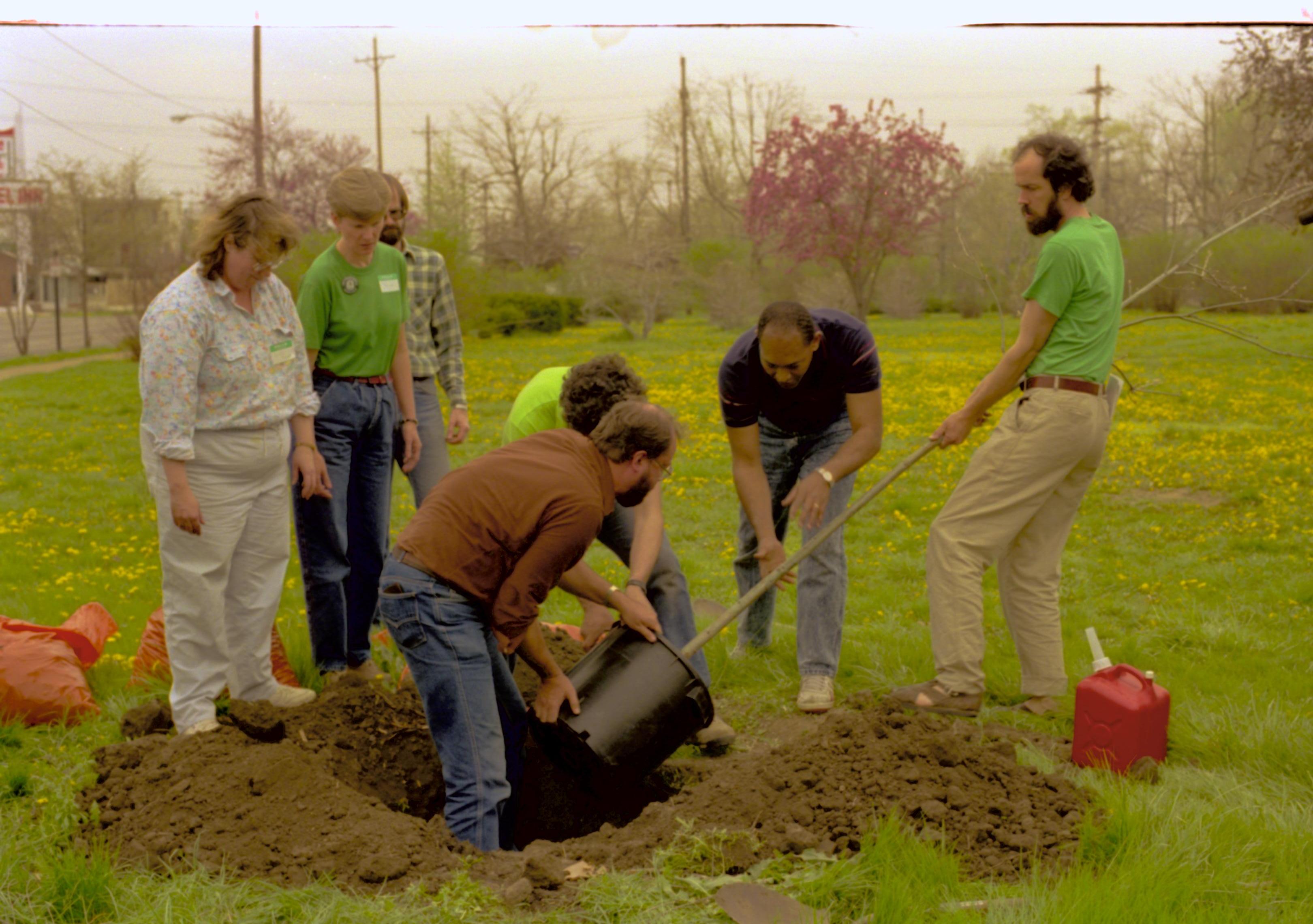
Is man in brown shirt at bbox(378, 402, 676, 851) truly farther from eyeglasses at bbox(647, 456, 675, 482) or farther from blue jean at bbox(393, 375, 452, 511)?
blue jean at bbox(393, 375, 452, 511)

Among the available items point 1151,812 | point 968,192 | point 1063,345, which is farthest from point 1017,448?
point 968,192

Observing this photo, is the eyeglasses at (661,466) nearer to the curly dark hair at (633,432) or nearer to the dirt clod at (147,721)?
the curly dark hair at (633,432)

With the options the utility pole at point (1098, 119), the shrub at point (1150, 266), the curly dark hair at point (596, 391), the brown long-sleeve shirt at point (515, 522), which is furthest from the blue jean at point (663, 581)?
the shrub at point (1150, 266)

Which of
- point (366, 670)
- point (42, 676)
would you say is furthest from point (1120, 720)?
point (42, 676)

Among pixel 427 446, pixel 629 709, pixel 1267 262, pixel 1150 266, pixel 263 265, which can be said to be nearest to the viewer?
pixel 629 709

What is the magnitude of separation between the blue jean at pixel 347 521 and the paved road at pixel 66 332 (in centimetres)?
1690

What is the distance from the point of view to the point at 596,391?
299 centimetres

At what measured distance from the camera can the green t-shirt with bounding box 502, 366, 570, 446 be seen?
11.0 feet

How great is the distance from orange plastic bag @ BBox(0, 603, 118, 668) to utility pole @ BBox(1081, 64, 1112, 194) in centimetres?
1215

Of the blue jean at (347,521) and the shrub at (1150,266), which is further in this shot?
the shrub at (1150,266)

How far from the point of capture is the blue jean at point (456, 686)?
2721mm

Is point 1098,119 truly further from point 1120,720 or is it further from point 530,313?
point 1120,720

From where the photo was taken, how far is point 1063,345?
3.44 m

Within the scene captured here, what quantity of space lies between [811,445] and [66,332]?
72.6 ft
